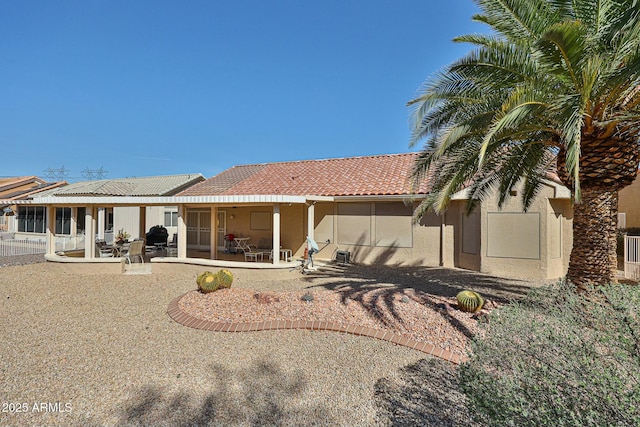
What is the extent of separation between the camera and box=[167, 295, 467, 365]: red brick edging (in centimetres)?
662

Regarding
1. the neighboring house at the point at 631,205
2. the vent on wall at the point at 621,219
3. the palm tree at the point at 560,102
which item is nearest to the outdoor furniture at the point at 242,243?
the palm tree at the point at 560,102

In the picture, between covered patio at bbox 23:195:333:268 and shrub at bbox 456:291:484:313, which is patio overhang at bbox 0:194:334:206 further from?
shrub at bbox 456:291:484:313

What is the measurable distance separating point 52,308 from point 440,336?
10.7 m

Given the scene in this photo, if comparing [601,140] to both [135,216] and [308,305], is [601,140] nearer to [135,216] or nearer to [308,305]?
[308,305]

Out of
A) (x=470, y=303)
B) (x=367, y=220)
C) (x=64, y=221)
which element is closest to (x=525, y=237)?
(x=367, y=220)

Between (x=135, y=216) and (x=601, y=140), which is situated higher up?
(x=601, y=140)

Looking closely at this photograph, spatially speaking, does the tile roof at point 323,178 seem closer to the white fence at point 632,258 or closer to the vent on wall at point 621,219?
the white fence at point 632,258

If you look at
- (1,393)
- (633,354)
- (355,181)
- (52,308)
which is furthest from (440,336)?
(355,181)

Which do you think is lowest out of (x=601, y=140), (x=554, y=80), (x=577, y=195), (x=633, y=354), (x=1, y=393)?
(x=1, y=393)

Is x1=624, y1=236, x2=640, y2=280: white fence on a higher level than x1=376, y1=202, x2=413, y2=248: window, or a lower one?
Answer: lower

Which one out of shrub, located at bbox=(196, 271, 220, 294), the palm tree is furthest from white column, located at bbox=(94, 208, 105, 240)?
the palm tree

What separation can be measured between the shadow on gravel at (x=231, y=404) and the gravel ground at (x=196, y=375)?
0.02 metres

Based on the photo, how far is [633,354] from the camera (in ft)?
13.5

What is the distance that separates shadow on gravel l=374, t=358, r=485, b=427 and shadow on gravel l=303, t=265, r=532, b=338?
6.29ft
